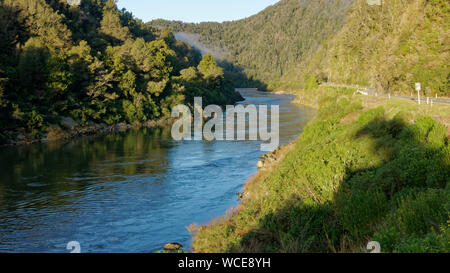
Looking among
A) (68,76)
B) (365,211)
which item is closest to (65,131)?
(68,76)

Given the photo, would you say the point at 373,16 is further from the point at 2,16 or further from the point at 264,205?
the point at 264,205

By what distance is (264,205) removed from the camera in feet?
74.4

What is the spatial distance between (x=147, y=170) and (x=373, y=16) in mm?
85618

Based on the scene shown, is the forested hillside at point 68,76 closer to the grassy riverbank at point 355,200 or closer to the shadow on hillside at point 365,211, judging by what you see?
the grassy riverbank at point 355,200

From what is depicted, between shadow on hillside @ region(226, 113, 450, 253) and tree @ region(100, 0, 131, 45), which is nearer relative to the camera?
shadow on hillside @ region(226, 113, 450, 253)

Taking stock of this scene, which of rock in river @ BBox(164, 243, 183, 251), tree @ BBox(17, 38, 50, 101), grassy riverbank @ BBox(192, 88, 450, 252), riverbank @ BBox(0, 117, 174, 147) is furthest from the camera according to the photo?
tree @ BBox(17, 38, 50, 101)

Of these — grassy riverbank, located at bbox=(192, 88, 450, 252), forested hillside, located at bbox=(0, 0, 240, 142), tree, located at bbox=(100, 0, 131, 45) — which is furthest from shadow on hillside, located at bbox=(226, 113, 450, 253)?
tree, located at bbox=(100, 0, 131, 45)

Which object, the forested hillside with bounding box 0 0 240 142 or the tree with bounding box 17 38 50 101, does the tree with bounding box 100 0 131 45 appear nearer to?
the forested hillside with bounding box 0 0 240 142

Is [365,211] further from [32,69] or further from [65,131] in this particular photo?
[32,69]

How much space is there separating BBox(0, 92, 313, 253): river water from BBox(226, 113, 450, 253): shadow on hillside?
4.99 meters

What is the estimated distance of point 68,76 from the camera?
6222 cm

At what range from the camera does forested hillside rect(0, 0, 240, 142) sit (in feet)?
185

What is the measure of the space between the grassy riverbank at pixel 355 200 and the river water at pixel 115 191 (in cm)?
311

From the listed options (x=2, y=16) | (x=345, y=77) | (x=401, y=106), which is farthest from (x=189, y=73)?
(x=401, y=106)
